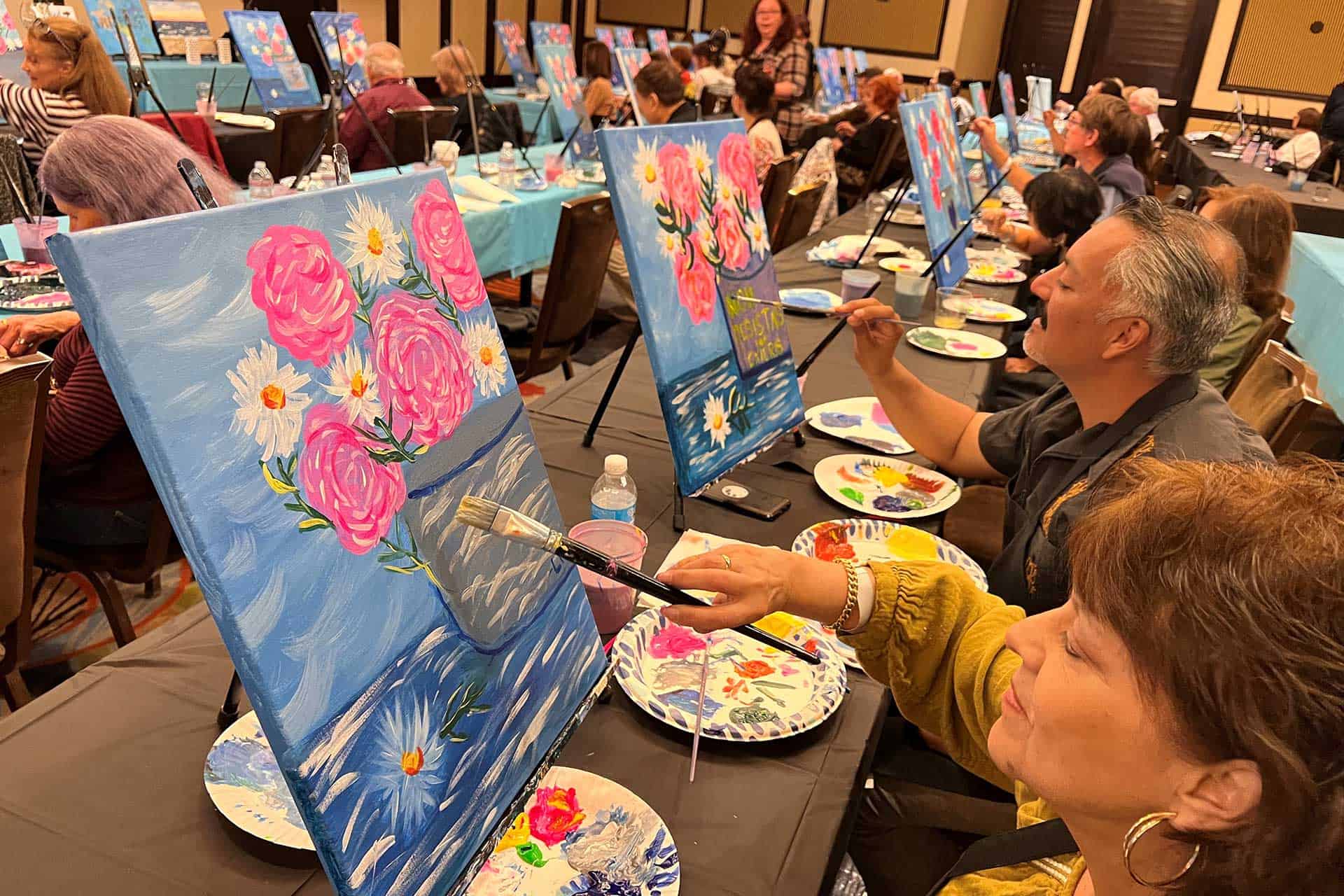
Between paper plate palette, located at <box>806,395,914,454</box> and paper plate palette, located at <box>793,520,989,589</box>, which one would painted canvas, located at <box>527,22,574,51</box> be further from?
paper plate palette, located at <box>793,520,989,589</box>

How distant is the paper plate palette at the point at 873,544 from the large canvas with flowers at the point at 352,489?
0.58 meters

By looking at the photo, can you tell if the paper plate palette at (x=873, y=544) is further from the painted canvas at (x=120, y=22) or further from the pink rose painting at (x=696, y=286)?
the painted canvas at (x=120, y=22)

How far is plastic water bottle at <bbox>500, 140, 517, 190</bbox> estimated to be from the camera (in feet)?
13.2

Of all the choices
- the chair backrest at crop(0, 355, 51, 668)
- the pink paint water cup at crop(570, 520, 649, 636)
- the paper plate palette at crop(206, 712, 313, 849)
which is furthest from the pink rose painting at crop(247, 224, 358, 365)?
the chair backrest at crop(0, 355, 51, 668)

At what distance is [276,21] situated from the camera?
5.56 metres

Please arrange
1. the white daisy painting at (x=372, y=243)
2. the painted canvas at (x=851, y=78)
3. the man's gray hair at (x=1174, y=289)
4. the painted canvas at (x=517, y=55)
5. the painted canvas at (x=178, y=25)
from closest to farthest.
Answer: the white daisy painting at (x=372, y=243) → the man's gray hair at (x=1174, y=289) → the painted canvas at (x=178, y=25) → the painted canvas at (x=517, y=55) → the painted canvas at (x=851, y=78)

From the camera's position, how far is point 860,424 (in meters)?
1.85

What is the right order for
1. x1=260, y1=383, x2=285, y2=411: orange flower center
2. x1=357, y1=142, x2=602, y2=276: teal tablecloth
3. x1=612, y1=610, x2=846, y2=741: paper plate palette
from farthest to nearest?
x1=357, y1=142, x2=602, y2=276: teal tablecloth < x1=612, y1=610, x2=846, y2=741: paper plate palette < x1=260, y1=383, x2=285, y2=411: orange flower center

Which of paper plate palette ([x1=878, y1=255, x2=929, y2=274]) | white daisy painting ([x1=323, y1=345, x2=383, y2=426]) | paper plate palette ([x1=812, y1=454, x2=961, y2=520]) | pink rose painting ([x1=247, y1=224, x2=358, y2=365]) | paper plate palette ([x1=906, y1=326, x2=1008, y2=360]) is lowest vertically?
paper plate palette ([x1=878, y1=255, x2=929, y2=274])

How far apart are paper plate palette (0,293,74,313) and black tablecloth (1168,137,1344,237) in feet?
13.1

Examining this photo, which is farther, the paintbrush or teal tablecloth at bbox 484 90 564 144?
teal tablecloth at bbox 484 90 564 144

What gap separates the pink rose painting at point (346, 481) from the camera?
646mm

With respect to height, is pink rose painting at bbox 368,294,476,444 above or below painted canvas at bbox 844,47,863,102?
above

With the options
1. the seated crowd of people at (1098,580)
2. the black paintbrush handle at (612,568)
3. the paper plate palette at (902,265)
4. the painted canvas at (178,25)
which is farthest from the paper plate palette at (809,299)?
the painted canvas at (178,25)
